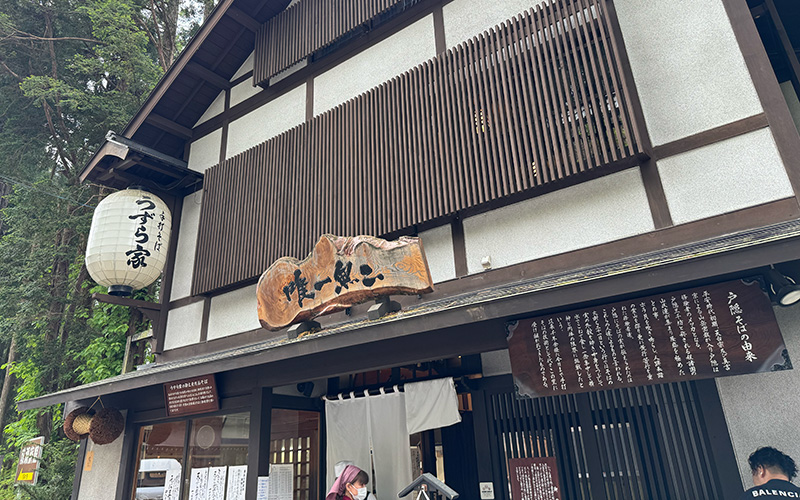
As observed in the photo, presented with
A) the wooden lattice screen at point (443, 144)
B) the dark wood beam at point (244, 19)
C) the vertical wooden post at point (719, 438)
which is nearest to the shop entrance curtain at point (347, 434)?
the wooden lattice screen at point (443, 144)

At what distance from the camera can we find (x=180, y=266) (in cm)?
920

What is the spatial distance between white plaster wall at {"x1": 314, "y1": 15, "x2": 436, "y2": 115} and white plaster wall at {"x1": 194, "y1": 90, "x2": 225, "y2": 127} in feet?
8.54

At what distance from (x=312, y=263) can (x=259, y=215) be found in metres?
2.58

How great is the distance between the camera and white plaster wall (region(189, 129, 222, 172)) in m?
9.52

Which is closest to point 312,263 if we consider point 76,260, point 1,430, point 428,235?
point 428,235

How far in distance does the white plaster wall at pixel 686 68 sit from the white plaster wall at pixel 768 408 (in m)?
2.02

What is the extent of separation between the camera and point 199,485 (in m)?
7.24

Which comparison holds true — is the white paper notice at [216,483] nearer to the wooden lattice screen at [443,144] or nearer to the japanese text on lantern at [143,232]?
the wooden lattice screen at [443,144]

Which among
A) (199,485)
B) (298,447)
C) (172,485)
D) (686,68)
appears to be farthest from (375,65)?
(172,485)

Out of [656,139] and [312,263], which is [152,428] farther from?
[656,139]

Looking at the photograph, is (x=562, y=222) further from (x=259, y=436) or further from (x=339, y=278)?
(x=259, y=436)

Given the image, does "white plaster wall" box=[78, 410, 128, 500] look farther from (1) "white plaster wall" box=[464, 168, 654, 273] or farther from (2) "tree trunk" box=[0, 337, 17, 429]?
(2) "tree trunk" box=[0, 337, 17, 429]

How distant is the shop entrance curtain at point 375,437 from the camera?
6.35 meters

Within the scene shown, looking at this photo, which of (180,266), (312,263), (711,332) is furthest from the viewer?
(180,266)
